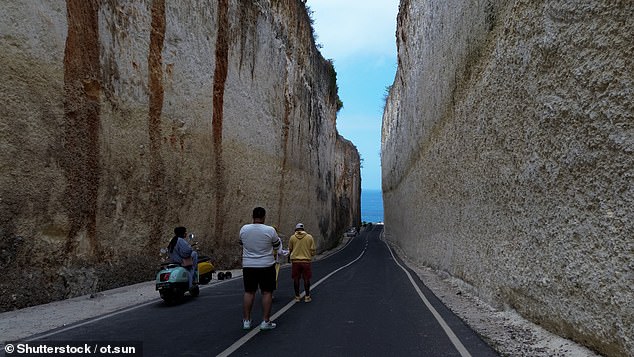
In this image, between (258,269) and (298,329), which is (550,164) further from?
(258,269)

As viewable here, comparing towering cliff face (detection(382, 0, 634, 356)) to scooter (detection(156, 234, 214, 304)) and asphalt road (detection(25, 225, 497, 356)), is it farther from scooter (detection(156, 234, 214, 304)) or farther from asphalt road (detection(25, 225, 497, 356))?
scooter (detection(156, 234, 214, 304))

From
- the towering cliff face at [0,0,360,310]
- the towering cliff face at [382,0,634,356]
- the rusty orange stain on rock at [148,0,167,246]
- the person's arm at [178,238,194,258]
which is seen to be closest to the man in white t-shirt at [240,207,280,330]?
the person's arm at [178,238,194,258]

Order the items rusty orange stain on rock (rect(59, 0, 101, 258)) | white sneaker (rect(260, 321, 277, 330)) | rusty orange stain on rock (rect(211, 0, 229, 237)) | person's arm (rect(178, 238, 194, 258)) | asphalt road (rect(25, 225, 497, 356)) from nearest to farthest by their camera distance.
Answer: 1. asphalt road (rect(25, 225, 497, 356))
2. white sneaker (rect(260, 321, 277, 330))
3. person's arm (rect(178, 238, 194, 258))
4. rusty orange stain on rock (rect(59, 0, 101, 258))
5. rusty orange stain on rock (rect(211, 0, 229, 237))

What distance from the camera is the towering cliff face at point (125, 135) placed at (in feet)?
34.3

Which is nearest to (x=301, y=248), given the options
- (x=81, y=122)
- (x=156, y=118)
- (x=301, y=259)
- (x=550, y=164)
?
(x=301, y=259)

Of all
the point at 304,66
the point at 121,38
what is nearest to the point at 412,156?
the point at 304,66

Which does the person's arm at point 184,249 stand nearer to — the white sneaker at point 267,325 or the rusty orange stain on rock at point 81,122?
the rusty orange stain on rock at point 81,122

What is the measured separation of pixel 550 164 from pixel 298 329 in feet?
15.7

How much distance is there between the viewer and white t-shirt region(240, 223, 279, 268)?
7.29 m

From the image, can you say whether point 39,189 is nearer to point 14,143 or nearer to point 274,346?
point 14,143

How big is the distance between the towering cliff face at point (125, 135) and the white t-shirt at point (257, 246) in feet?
19.0

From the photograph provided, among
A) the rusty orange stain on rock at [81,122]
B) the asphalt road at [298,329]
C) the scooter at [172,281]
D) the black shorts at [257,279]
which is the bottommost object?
the asphalt road at [298,329]

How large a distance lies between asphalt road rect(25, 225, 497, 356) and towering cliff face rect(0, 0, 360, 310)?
3.30 metres

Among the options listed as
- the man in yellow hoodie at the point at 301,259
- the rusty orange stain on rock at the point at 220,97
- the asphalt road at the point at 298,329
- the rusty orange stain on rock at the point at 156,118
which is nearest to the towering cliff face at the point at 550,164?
the asphalt road at the point at 298,329
